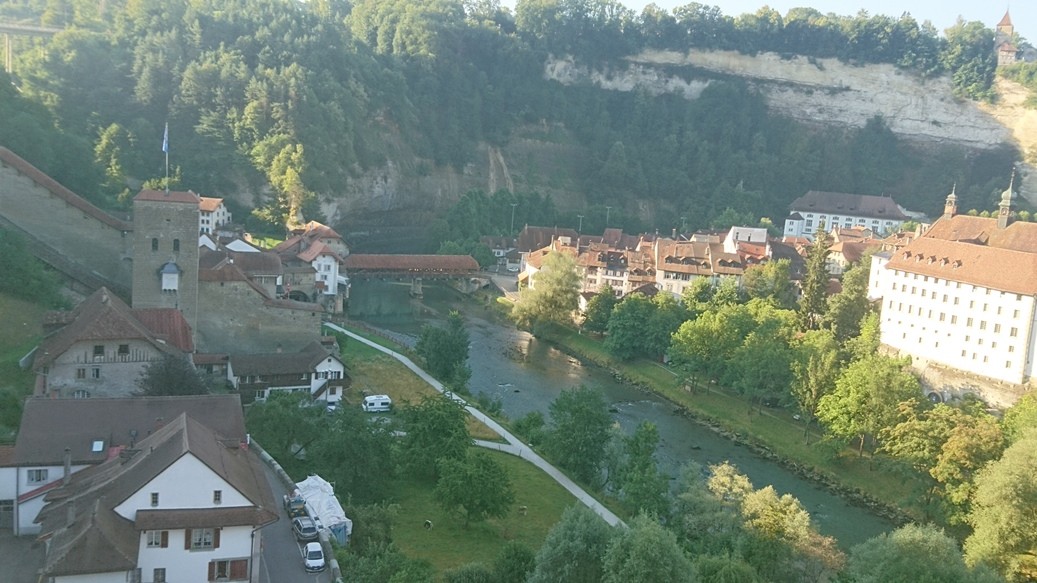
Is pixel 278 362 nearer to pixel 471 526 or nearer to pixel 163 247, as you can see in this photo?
pixel 163 247

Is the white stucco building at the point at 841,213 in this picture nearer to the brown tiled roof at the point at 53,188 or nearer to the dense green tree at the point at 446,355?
the dense green tree at the point at 446,355

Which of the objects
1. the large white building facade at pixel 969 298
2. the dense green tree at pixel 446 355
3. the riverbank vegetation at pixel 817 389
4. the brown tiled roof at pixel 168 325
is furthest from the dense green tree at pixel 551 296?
the brown tiled roof at pixel 168 325

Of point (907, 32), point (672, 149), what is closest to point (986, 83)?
point (907, 32)

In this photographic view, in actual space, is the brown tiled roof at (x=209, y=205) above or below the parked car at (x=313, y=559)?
below

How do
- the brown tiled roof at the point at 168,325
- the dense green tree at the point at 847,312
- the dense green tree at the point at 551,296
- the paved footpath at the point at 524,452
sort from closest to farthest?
the paved footpath at the point at 524,452 < the brown tiled roof at the point at 168,325 < the dense green tree at the point at 847,312 < the dense green tree at the point at 551,296

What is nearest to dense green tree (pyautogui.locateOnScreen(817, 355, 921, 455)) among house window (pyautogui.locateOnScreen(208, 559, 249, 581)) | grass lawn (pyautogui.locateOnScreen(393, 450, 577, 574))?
grass lawn (pyautogui.locateOnScreen(393, 450, 577, 574))

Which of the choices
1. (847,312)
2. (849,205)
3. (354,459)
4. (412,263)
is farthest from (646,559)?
(849,205)
